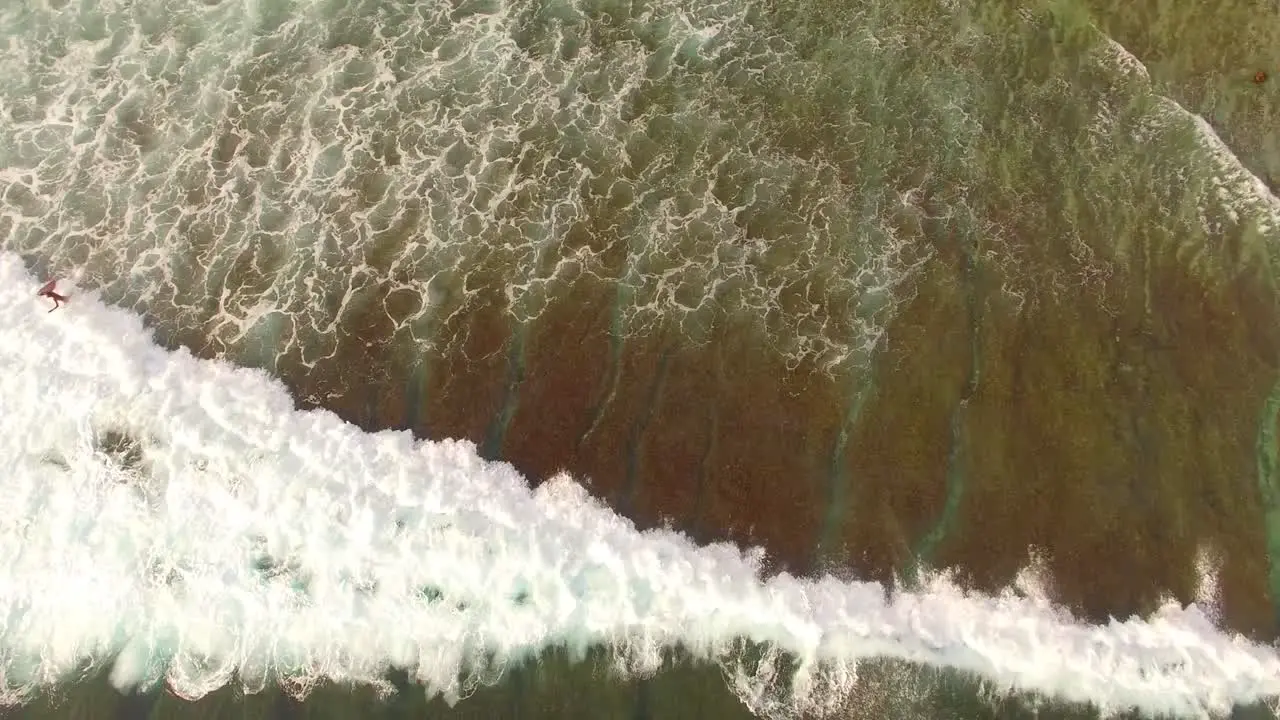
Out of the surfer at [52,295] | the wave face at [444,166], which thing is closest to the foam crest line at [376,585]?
the surfer at [52,295]

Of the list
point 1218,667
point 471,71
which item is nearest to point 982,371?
point 1218,667

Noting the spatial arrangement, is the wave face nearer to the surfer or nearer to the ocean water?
the ocean water

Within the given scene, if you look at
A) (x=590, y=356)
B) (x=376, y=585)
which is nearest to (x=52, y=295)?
(x=376, y=585)

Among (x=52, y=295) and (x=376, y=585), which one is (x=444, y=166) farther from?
(x=376, y=585)

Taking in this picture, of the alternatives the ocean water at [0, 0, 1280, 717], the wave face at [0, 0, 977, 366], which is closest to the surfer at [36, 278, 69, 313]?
the ocean water at [0, 0, 1280, 717]

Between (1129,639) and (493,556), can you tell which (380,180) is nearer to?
(493,556)

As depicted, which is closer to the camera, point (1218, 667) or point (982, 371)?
point (1218, 667)
